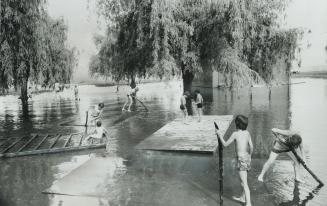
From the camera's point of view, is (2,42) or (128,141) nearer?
(128,141)

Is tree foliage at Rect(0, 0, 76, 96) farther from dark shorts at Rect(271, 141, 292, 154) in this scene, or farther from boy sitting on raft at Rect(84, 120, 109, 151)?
dark shorts at Rect(271, 141, 292, 154)

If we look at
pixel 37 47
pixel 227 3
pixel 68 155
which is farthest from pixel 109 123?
pixel 227 3

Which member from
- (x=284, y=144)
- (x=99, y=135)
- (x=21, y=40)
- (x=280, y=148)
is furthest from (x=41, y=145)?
(x=284, y=144)

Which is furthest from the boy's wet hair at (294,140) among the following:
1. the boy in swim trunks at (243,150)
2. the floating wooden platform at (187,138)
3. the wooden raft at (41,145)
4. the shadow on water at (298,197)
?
the wooden raft at (41,145)

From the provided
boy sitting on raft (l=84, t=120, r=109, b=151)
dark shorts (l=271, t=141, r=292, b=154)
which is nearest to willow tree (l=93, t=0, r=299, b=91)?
boy sitting on raft (l=84, t=120, r=109, b=151)

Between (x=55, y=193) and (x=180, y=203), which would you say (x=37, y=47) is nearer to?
(x=55, y=193)

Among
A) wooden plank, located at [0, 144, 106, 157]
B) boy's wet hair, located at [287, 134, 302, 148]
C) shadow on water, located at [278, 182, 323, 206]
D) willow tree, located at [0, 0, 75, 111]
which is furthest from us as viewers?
willow tree, located at [0, 0, 75, 111]

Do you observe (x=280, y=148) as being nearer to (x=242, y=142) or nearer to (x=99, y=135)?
(x=242, y=142)

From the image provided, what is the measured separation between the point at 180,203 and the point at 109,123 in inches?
448

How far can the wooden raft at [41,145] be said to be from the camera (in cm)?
1114

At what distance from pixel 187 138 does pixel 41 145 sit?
451cm

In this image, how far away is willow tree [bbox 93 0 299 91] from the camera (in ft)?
63.3

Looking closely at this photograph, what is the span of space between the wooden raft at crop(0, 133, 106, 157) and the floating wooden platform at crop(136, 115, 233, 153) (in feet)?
5.52

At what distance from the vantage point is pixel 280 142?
7730mm
